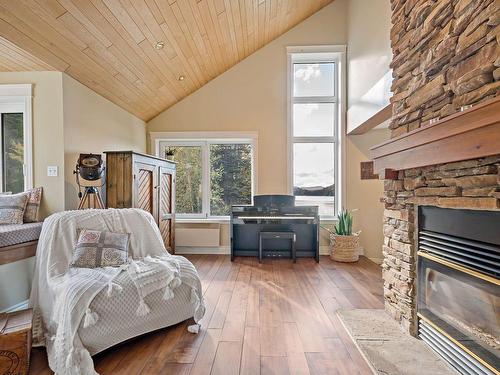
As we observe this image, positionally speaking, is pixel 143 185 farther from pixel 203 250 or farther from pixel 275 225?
pixel 275 225

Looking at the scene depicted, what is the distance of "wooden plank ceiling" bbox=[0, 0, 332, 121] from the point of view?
2.28 meters

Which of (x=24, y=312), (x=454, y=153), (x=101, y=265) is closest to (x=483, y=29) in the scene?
(x=454, y=153)

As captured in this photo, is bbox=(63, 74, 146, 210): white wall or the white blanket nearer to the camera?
the white blanket

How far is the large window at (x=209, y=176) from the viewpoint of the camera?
194 inches

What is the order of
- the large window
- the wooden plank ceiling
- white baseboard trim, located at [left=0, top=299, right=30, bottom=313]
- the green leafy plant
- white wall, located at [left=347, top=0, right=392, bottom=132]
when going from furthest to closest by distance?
the large window
the green leafy plant
white wall, located at [left=347, top=0, right=392, bottom=132]
white baseboard trim, located at [left=0, top=299, right=30, bottom=313]
the wooden plank ceiling

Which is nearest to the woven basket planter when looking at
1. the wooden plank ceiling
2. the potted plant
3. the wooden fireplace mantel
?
the potted plant

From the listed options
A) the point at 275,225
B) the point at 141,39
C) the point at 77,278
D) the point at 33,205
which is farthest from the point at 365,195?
the point at 33,205

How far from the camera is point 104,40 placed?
106 inches

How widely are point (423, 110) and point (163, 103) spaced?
3.83 meters

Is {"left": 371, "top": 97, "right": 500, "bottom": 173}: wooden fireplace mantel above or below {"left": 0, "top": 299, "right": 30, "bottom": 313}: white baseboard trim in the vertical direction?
above

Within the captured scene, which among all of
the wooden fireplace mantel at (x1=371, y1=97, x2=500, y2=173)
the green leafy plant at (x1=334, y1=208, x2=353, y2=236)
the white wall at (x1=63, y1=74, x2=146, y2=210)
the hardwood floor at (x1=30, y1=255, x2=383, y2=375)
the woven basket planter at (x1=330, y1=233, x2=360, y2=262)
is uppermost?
the white wall at (x1=63, y1=74, x2=146, y2=210)

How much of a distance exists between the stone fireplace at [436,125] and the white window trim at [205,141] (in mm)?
2627

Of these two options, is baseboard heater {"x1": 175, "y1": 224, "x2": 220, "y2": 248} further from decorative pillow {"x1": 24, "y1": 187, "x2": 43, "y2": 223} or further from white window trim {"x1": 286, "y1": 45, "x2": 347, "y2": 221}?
decorative pillow {"x1": 24, "y1": 187, "x2": 43, "y2": 223}

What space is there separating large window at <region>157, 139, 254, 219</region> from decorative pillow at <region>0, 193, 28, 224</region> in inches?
96.5
